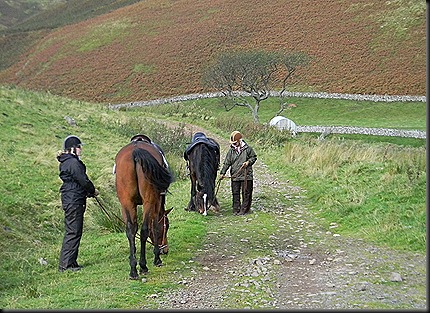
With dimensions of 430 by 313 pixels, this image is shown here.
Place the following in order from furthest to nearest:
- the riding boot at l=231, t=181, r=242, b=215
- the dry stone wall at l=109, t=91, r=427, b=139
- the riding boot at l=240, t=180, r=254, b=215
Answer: the dry stone wall at l=109, t=91, r=427, b=139 < the riding boot at l=231, t=181, r=242, b=215 < the riding boot at l=240, t=180, r=254, b=215

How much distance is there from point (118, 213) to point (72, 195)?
3.93 metres

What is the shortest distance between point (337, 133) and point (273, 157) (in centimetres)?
2466

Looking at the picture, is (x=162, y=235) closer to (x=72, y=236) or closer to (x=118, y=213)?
(x=72, y=236)

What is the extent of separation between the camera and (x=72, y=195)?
366 inches

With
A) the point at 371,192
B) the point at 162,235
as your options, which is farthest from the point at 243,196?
the point at 162,235

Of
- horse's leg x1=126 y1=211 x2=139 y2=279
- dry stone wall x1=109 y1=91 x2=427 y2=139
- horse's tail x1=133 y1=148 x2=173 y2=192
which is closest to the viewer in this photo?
horse's leg x1=126 y1=211 x2=139 y2=279

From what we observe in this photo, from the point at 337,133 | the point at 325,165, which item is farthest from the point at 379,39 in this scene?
the point at 325,165

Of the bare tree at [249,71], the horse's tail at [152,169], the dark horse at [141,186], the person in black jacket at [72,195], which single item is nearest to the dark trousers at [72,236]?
the person in black jacket at [72,195]

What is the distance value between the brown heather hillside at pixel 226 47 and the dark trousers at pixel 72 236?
5361 centimetres

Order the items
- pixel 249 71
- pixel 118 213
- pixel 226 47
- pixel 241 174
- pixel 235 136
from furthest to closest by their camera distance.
Result: pixel 226 47
pixel 249 71
pixel 118 213
pixel 235 136
pixel 241 174

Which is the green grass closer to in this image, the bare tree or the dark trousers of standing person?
the dark trousers of standing person

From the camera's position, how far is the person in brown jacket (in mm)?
12429

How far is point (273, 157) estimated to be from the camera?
2133 centimetres

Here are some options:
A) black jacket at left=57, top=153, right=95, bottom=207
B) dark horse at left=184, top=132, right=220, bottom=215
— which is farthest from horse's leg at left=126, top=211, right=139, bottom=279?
dark horse at left=184, top=132, right=220, bottom=215
